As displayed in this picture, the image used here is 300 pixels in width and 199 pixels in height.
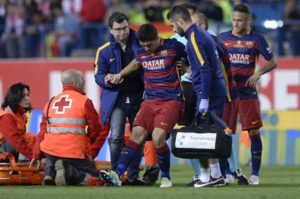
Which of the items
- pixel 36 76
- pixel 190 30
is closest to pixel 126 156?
pixel 190 30

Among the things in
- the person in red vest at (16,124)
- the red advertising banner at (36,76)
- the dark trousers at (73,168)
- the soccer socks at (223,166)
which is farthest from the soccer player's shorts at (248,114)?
the red advertising banner at (36,76)

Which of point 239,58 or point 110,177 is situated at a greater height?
point 239,58

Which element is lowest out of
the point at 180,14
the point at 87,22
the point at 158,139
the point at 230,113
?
the point at 158,139

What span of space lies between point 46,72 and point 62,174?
11.7 metres

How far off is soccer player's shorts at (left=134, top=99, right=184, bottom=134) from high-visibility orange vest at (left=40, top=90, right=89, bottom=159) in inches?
28.3

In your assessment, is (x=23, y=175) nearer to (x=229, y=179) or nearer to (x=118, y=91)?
(x=118, y=91)

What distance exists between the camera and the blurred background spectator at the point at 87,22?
26.1 m

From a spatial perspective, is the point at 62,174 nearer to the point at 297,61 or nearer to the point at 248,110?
the point at 248,110

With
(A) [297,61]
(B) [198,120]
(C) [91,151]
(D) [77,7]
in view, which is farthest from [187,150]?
(D) [77,7]

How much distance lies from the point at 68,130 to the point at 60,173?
551 mm

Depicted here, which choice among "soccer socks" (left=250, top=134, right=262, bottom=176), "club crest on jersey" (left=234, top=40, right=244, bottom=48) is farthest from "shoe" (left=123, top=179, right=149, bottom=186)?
"club crest on jersey" (left=234, top=40, right=244, bottom=48)

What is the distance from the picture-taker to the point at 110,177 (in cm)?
1545

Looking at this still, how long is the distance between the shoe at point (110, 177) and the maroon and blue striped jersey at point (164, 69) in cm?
110

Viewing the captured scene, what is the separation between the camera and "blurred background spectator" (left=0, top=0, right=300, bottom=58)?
26.1 meters
